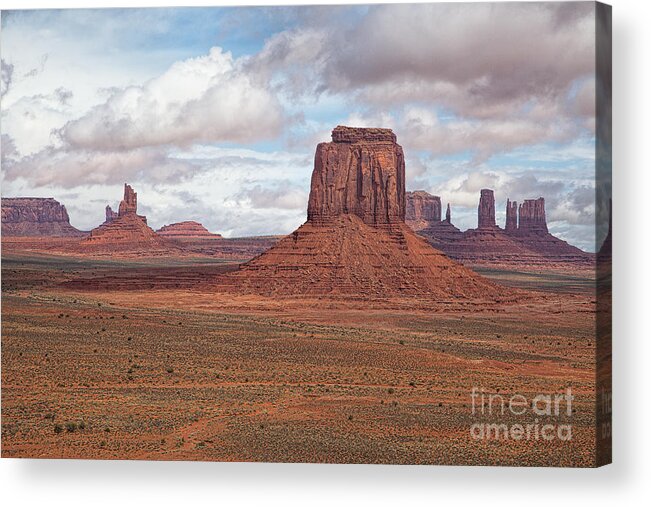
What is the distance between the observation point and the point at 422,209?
49875mm

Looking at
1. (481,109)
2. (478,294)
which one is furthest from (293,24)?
(478,294)

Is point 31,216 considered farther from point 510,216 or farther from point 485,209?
point 510,216

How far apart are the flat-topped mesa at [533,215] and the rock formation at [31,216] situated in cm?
1543

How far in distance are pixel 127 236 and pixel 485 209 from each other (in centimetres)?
1400

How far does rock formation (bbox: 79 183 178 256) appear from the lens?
136 ft

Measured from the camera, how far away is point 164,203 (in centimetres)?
4069

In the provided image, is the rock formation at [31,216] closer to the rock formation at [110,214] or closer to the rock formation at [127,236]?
the rock formation at [110,214]

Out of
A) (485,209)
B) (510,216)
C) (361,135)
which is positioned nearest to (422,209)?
(361,135)

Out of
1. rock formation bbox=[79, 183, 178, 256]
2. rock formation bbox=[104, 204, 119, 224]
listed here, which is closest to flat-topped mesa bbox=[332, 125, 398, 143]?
rock formation bbox=[79, 183, 178, 256]

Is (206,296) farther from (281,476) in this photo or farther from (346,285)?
(281,476)

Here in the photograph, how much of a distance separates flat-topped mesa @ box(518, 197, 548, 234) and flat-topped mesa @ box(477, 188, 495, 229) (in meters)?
1.06

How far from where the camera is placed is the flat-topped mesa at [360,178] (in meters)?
44.6

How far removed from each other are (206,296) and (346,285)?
5233 mm

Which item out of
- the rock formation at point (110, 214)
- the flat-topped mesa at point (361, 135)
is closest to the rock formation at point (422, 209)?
the flat-topped mesa at point (361, 135)
